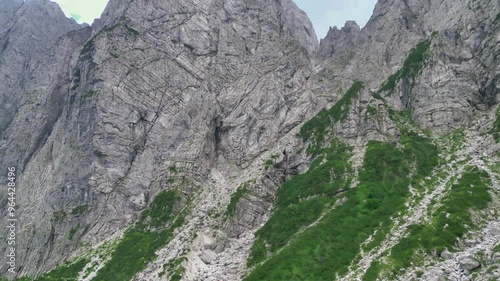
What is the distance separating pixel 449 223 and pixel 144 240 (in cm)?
4866

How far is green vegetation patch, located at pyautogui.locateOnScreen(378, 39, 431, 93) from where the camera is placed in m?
107

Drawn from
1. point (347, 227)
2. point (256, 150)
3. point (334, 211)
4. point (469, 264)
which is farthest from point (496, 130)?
point (256, 150)

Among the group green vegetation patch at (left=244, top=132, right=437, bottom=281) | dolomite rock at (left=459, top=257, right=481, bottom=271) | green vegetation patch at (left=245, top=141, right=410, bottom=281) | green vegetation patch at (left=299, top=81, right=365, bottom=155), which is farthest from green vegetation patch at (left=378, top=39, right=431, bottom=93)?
dolomite rock at (left=459, top=257, right=481, bottom=271)

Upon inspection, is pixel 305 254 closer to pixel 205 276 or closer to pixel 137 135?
pixel 205 276

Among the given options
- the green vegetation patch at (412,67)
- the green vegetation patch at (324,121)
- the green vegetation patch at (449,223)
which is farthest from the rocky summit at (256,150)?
the green vegetation patch at (412,67)

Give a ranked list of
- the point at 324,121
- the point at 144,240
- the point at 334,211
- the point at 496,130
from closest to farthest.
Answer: the point at 334,211, the point at 144,240, the point at 496,130, the point at 324,121

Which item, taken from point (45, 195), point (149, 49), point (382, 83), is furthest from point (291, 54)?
point (45, 195)

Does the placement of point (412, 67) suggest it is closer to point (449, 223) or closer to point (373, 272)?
point (449, 223)

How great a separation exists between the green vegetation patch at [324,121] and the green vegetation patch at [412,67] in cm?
1167

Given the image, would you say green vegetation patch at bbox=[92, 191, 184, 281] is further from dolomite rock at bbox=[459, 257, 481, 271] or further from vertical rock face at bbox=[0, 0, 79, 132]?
vertical rock face at bbox=[0, 0, 79, 132]

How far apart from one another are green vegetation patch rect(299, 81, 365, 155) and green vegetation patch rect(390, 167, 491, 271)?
30.1 metres

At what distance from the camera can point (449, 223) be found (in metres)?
60.3

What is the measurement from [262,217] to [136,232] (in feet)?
74.9

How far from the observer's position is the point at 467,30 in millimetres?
109250
